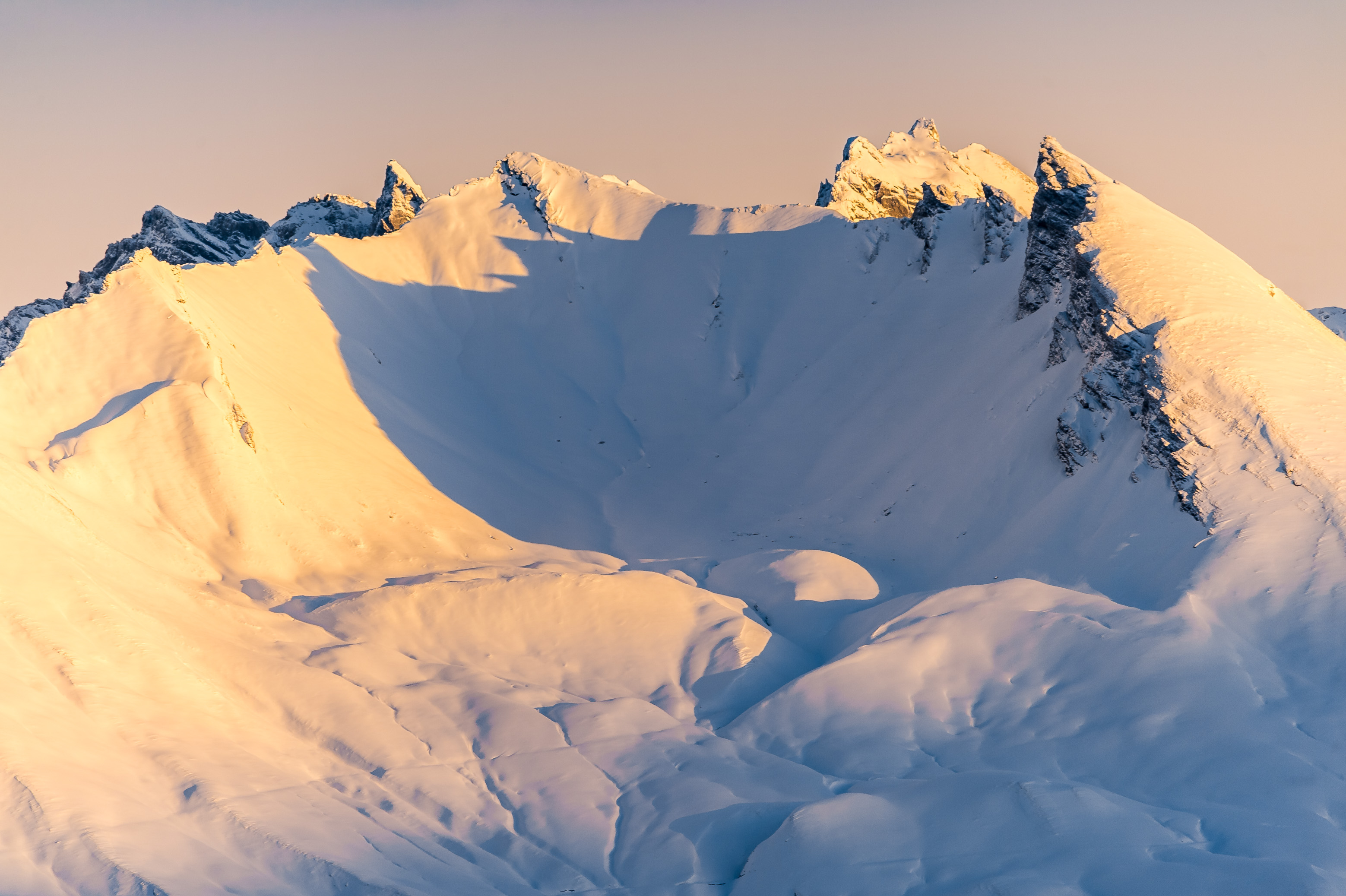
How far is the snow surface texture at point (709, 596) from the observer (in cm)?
2888

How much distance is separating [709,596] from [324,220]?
303 feet

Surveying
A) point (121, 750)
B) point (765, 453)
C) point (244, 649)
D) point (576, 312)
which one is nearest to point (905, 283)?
point (765, 453)

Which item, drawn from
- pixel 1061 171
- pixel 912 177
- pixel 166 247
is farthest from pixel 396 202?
pixel 1061 171

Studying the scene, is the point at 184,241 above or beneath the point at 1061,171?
above

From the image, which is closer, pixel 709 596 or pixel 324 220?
pixel 709 596

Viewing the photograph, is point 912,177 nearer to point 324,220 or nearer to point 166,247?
point 324,220

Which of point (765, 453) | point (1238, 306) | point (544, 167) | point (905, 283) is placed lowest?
point (765, 453)

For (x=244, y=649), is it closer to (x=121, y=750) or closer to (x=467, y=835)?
(x=121, y=750)

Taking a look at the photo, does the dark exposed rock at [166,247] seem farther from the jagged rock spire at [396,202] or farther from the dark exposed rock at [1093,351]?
the dark exposed rock at [1093,351]

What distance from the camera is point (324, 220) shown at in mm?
Answer: 123750

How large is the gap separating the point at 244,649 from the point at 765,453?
37851 millimetres

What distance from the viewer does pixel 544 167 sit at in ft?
320

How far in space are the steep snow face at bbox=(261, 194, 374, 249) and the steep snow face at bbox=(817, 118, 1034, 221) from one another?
174 feet

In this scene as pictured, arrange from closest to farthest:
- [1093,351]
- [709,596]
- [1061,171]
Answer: [709,596], [1093,351], [1061,171]
